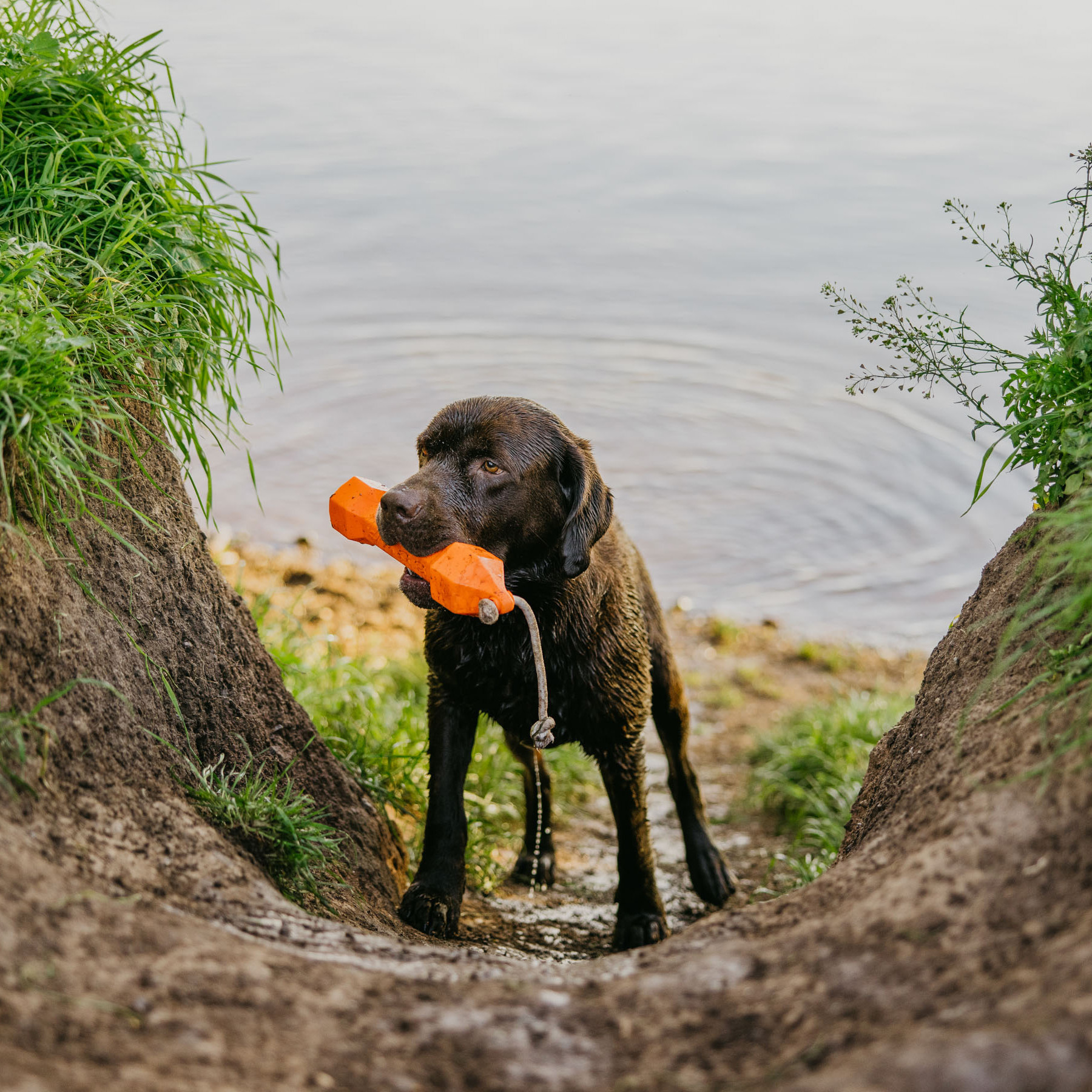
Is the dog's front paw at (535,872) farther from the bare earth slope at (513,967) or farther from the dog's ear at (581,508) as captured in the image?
the bare earth slope at (513,967)

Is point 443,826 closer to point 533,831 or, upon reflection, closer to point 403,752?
→ point 403,752

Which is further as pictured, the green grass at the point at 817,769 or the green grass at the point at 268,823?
the green grass at the point at 817,769

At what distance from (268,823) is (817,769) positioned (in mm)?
3433

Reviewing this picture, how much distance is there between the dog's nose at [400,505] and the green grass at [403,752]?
3.51 ft

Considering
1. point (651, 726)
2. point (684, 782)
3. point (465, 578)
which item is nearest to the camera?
point (465, 578)

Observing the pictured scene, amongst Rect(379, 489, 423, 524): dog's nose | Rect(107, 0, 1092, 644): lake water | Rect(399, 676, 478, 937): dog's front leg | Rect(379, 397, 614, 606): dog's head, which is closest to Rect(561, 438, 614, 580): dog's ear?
Rect(379, 397, 614, 606): dog's head

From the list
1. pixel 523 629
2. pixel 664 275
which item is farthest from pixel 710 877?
pixel 664 275

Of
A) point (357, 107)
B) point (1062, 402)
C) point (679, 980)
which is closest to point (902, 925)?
point (679, 980)

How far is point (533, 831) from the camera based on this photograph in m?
4.73

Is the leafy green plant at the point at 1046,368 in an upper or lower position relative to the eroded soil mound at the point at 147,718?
upper

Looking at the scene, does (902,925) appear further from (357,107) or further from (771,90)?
(771,90)

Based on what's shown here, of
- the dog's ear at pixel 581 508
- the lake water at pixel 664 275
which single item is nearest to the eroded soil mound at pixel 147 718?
the dog's ear at pixel 581 508

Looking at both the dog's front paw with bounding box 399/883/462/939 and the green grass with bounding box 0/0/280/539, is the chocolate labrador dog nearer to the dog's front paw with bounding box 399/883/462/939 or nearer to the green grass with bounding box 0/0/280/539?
the dog's front paw with bounding box 399/883/462/939

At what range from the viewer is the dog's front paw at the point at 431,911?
11.5 feet
